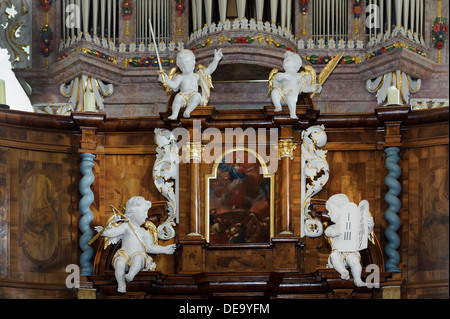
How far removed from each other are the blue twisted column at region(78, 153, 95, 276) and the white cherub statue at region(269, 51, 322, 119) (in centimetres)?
Result: 242

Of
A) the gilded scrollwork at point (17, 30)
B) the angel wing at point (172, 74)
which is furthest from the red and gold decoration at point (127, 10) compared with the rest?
the angel wing at point (172, 74)

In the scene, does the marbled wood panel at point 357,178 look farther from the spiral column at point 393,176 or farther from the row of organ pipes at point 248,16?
the row of organ pipes at point 248,16

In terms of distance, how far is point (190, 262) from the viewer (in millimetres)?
17625

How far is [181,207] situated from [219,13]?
292 centimetres

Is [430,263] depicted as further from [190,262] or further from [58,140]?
[58,140]

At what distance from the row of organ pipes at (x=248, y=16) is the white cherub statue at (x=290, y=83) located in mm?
1373

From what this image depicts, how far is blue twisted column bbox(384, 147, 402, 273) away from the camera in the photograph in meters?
17.9

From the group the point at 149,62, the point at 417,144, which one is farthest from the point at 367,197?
the point at 149,62

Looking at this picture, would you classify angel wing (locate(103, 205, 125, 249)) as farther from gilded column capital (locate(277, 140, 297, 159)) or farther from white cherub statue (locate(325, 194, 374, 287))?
white cherub statue (locate(325, 194, 374, 287))

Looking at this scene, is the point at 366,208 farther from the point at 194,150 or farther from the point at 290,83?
the point at 194,150

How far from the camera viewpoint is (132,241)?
17.5 m

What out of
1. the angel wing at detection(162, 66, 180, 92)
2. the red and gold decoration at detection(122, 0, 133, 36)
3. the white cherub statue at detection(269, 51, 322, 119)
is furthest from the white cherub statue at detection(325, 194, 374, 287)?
the red and gold decoration at detection(122, 0, 133, 36)
